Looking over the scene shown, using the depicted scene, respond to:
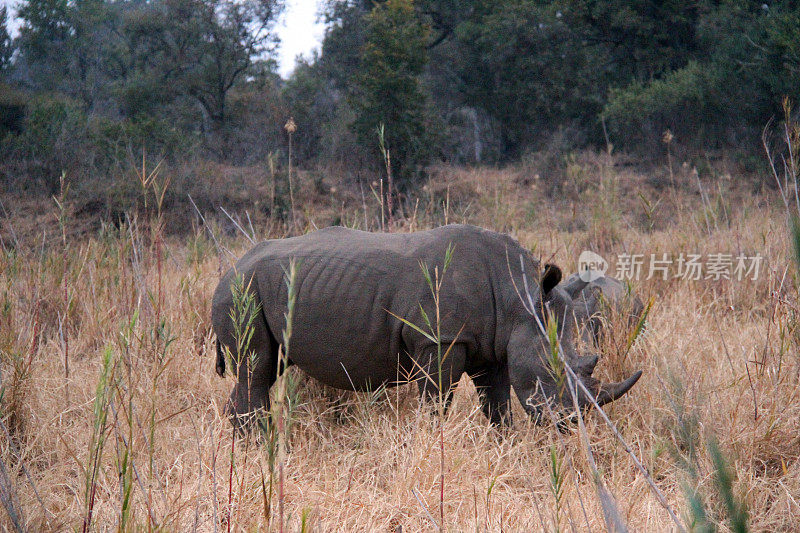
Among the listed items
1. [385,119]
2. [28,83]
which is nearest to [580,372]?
[385,119]

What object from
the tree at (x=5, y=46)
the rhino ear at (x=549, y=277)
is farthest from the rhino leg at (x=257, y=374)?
the tree at (x=5, y=46)

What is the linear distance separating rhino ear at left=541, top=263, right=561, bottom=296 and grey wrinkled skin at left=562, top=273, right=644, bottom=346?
0.88ft

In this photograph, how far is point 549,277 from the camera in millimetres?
2734

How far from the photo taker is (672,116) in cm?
1414

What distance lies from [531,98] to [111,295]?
14216 mm

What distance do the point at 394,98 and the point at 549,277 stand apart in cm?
1086

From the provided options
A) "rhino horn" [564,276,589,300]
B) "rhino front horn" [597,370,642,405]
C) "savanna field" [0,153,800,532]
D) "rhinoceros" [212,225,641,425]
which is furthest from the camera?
"rhino horn" [564,276,589,300]

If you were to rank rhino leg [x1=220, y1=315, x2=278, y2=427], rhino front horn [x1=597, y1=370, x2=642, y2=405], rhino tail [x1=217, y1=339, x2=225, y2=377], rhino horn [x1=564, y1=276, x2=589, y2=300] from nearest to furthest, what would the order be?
rhino front horn [x1=597, y1=370, x2=642, y2=405], rhino leg [x1=220, y1=315, x2=278, y2=427], rhino horn [x1=564, y1=276, x2=589, y2=300], rhino tail [x1=217, y1=339, x2=225, y2=377]

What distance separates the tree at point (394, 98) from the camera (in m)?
12.8

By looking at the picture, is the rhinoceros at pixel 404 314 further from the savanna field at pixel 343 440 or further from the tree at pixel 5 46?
the tree at pixel 5 46

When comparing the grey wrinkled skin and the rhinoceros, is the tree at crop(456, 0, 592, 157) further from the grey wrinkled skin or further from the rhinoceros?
the rhinoceros

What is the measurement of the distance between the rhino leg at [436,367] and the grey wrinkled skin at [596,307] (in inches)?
25.3

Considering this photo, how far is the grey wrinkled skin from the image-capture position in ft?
10.5

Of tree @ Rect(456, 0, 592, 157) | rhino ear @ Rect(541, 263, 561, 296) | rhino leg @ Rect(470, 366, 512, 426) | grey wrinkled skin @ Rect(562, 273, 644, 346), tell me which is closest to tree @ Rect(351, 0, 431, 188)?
tree @ Rect(456, 0, 592, 157)
